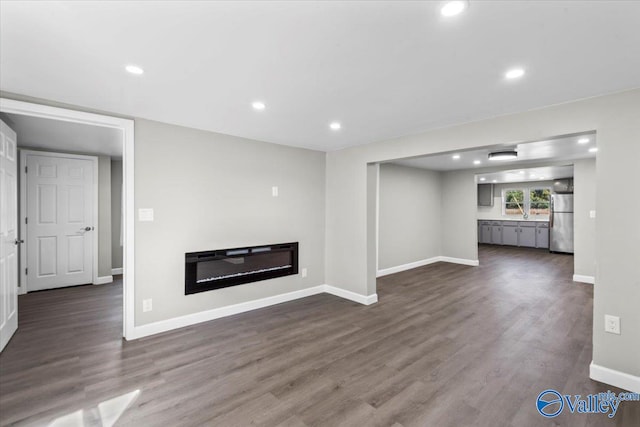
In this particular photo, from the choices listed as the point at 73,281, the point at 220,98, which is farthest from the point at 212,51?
the point at 73,281

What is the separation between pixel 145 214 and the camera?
10.3ft

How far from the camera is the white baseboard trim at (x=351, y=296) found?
4246 mm

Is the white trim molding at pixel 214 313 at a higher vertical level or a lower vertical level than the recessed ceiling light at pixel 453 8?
lower

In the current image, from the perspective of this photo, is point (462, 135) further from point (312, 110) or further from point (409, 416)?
point (409, 416)

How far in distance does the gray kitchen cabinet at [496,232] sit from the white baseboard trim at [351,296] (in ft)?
26.5

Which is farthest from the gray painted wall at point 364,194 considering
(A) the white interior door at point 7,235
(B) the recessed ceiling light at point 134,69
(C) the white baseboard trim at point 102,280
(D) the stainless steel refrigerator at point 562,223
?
(D) the stainless steel refrigerator at point 562,223

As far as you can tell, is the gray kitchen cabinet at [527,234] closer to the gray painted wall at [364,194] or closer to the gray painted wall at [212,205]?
the gray painted wall at [364,194]

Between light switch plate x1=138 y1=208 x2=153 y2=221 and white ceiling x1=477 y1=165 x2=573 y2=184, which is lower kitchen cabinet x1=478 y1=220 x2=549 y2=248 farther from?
light switch plate x1=138 y1=208 x2=153 y2=221

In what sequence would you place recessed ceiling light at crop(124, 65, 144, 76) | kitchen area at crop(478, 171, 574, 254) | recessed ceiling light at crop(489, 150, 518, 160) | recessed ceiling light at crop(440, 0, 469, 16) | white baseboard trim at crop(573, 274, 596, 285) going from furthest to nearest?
kitchen area at crop(478, 171, 574, 254), white baseboard trim at crop(573, 274, 596, 285), recessed ceiling light at crop(489, 150, 518, 160), recessed ceiling light at crop(124, 65, 144, 76), recessed ceiling light at crop(440, 0, 469, 16)

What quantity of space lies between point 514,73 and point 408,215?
4.70 m

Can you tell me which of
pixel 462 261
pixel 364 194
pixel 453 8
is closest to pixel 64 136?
pixel 364 194

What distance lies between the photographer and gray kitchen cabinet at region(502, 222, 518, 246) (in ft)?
32.4

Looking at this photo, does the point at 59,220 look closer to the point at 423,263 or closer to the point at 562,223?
the point at 423,263

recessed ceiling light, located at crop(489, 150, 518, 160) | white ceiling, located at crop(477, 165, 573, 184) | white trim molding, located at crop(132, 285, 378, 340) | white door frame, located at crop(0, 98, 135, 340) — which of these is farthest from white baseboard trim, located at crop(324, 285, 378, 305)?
white ceiling, located at crop(477, 165, 573, 184)
